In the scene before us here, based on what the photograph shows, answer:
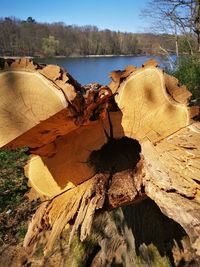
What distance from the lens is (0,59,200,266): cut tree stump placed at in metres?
1.47

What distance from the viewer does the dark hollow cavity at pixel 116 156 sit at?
2.08 metres

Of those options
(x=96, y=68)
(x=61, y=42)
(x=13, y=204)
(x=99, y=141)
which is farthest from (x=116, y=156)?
(x=61, y=42)

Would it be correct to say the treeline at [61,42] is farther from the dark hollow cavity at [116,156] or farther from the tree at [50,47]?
the dark hollow cavity at [116,156]

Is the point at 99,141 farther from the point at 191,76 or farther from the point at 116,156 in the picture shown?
the point at 191,76

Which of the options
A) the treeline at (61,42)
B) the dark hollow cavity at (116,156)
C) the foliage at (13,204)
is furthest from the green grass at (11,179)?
the treeline at (61,42)

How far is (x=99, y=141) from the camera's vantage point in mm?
2029

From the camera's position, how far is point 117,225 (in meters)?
2.82

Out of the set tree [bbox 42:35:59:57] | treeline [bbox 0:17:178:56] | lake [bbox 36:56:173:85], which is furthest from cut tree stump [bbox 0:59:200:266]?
tree [bbox 42:35:59:57]

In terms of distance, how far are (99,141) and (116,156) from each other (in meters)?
0.26

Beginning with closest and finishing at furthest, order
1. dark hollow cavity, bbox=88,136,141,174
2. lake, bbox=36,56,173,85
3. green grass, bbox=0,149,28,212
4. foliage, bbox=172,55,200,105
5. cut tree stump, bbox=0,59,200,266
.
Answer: cut tree stump, bbox=0,59,200,266 < dark hollow cavity, bbox=88,136,141,174 < green grass, bbox=0,149,28,212 < foliage, bbox=172,55,200,105 < lake, bbox=36,56,173,85

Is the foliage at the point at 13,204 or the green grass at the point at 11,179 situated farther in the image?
the green grass at the point at 11,179

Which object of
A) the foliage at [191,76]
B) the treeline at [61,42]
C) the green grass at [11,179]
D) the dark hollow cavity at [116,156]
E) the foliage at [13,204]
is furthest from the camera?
the treeline at [61,42]

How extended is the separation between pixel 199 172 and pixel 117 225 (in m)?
1.45

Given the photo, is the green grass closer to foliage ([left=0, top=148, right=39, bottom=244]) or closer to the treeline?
foliage ([left=0, top=148, right=39, bottom=244])
